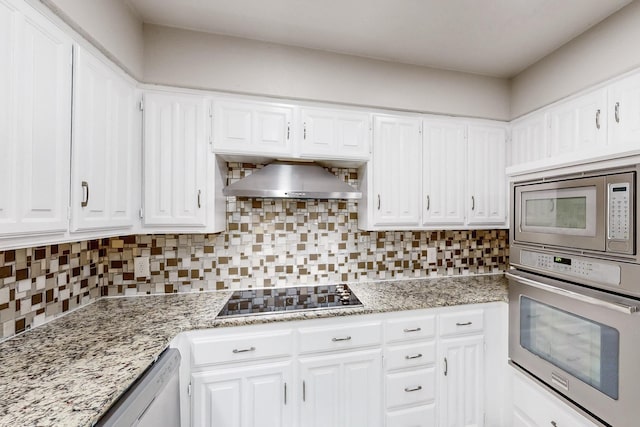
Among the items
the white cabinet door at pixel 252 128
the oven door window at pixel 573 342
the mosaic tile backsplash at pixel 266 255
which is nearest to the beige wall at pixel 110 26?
the white cabinet door at pixel 252 128

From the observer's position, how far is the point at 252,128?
1.81 metres

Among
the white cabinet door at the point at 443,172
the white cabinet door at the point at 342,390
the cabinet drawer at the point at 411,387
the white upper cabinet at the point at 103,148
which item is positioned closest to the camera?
the white upper cabinet at the point at 103,148

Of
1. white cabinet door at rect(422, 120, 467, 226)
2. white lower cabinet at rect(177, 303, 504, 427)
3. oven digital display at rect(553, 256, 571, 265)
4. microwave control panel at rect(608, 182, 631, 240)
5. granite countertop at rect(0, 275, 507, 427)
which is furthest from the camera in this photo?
white cabinet door at rect(422, 120, 467, 226)

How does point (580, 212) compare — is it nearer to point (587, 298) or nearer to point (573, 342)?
point (587, 298)

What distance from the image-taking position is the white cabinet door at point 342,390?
1.55 m

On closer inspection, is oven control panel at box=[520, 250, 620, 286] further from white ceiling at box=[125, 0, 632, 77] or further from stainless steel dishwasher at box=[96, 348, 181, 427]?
stainless steel dishwasher at box=[96, 348, 181, 427]

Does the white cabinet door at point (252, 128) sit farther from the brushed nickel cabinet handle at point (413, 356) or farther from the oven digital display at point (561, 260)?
the oven digital display at point (561, 260)

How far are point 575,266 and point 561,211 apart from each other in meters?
0.26

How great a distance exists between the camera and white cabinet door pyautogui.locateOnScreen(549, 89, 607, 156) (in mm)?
1675

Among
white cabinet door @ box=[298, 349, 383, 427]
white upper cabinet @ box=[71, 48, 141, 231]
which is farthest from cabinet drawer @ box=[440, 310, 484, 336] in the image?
white upper cabinet @ box=[71, 48, 141, 231]

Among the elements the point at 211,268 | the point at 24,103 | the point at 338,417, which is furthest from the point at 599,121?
the point at 24,103

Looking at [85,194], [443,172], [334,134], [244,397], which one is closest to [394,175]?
[443,172]

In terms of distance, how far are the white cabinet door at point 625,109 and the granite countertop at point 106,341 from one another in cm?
114

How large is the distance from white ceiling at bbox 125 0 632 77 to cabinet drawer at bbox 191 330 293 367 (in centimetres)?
179
